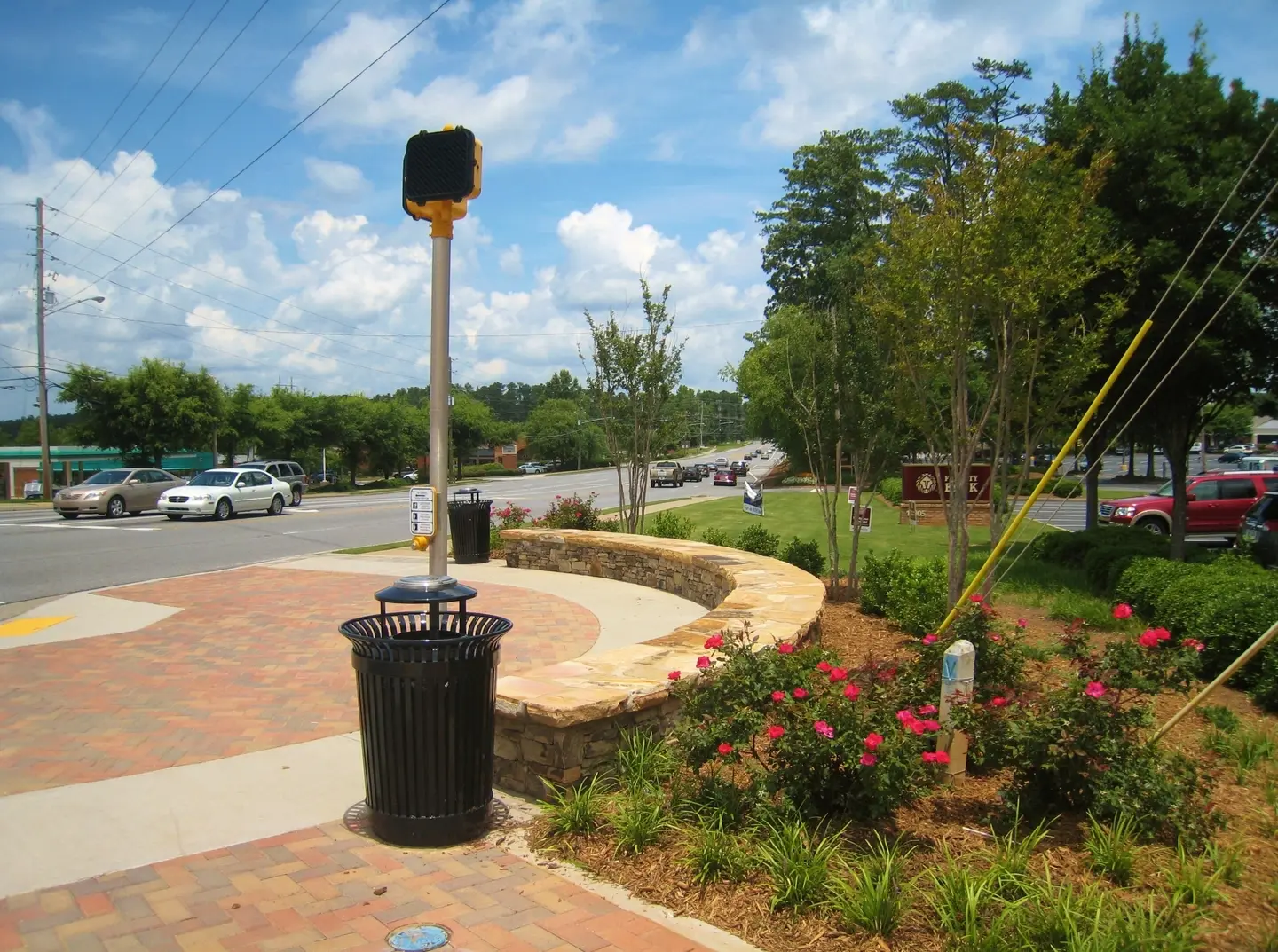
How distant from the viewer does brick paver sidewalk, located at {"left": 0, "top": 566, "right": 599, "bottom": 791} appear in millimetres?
5516

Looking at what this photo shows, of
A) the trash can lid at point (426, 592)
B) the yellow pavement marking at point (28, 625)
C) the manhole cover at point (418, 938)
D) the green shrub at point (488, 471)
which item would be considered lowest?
the green shrub at point (488, 471)

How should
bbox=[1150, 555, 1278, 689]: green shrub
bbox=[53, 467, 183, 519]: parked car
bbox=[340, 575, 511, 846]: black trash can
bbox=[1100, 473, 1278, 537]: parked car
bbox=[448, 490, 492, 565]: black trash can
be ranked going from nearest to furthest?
1. bbox=[340, 575, 511, 846]: black trash can
2. bbox=[1150, 555, 1278, 689]: green shrub
3. bbox=[448, 490, 492, 565]: black trash can
4. bbox=[1100, 473, 1278, 537]: parked car
5. bbox=[53, 467, 183, 519]: parked car

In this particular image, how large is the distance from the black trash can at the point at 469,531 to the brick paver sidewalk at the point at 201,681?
3494 millimetres

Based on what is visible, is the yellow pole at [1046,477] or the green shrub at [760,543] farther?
the green shrub at [760,543]

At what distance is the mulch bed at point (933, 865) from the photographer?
331cm

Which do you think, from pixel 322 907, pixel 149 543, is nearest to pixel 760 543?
pixel 322 907

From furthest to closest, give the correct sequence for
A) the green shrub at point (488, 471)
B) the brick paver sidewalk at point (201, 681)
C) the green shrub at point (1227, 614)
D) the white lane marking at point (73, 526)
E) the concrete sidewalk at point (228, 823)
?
the green shrub at point (488, 471)
the white lane marking at point (73, 526)
the green shrub at point (1227, 614)
the brick paver sidewalk at point (201, 681)
the concrete sidewalk at point (228, 823)

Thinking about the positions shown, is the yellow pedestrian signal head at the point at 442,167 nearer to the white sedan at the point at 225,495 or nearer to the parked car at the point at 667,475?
the white sedan at the point at 225,495

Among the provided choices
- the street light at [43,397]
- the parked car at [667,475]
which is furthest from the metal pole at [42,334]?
the parked car at [667,475]

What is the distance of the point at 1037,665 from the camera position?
7.02 metres

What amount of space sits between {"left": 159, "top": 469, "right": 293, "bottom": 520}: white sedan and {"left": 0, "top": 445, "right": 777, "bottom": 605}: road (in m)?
0.38

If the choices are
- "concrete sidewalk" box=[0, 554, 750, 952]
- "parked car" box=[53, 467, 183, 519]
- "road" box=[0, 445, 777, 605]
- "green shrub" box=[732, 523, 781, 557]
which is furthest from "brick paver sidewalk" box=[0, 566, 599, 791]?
"parked car" box=[53, 467, 183, 519]

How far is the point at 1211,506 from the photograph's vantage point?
2055cm

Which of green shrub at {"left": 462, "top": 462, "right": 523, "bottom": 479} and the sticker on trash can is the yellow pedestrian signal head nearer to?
the sticker on trash can
